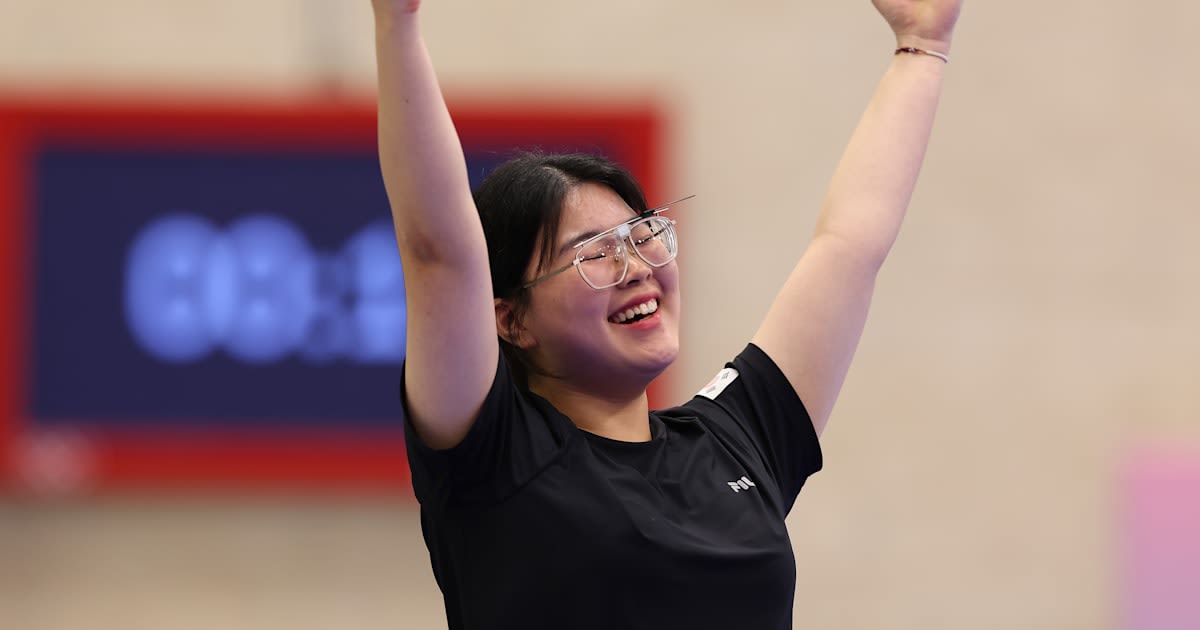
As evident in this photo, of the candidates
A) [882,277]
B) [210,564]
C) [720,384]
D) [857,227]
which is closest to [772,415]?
[720,384]

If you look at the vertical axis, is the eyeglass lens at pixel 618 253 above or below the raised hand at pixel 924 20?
below

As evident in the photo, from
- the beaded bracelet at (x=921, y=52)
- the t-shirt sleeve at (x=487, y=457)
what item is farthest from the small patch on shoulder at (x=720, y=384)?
the beaded bracelet at (x=921, y=52)

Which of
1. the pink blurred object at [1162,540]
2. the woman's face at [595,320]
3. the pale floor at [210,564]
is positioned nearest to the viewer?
the woman's face at [595,320]

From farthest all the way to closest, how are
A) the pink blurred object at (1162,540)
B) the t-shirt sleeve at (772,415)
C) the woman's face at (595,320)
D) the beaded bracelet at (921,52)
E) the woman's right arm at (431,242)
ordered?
the pink blurred object at (1162,540)
the beaded bracelet at (921,52)
the t-shirt sleeve at (772,415)
the woman's face at (595,320)
the woman's right arm at (431,242)

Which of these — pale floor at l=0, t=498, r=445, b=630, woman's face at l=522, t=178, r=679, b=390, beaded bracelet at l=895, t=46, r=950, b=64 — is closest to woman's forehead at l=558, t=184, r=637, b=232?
woman's face at l=522, t=178, r=679, b=390

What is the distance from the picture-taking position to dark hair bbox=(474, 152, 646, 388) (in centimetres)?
115

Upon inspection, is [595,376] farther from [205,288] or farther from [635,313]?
[205,288]

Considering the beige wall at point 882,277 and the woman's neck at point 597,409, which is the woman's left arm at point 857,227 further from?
the beige wall at point 882,277

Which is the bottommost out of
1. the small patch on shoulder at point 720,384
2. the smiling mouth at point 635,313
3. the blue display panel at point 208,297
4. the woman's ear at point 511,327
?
the blue display panel at point 208,297

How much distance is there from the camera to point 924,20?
139cm

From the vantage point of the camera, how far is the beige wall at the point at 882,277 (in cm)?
288

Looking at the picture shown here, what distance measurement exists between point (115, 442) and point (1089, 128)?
2.07 metres

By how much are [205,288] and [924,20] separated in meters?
1.78

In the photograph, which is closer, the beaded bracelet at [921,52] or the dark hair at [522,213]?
the dark hair at [522,213]
